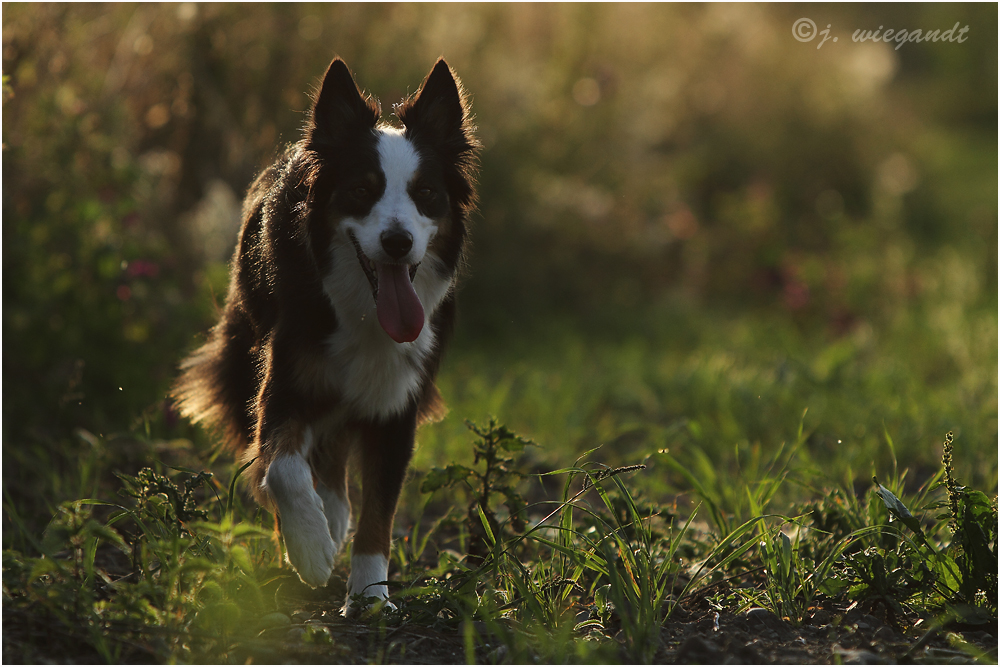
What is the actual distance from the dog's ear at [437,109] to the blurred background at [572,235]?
0.60m

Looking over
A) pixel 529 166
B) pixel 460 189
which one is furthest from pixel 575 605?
pixel 529 166

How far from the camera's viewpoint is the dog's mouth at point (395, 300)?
2.65 meters

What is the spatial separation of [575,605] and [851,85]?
31.1 feet

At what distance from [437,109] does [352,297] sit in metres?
0.73

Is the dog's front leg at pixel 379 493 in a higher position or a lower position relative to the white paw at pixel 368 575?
higher

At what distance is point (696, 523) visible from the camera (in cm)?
366

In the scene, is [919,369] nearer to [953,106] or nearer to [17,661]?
[17,661]

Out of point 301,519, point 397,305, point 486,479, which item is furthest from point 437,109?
point 301,519

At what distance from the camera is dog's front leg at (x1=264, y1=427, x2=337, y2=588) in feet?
8.17

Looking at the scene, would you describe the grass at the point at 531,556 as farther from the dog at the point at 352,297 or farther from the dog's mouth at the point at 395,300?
the dog's mouth at the point at 395,300

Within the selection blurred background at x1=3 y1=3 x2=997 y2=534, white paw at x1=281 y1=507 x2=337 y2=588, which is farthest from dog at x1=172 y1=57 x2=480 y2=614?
blurred background at x1=3 y1=3 x2=997 y2=534

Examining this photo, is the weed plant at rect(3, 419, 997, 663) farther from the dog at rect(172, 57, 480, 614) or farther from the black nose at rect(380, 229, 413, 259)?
the black nose at rect(380, 229, 413, 259)

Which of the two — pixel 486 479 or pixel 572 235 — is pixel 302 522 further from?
pixel 572 235

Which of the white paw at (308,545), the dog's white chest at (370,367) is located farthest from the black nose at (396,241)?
the white paw at (308,545)
